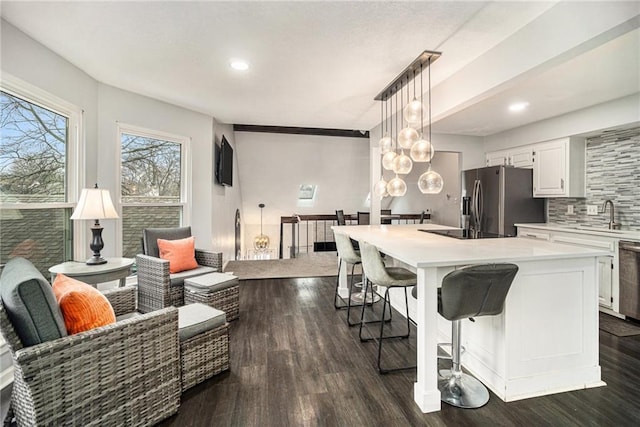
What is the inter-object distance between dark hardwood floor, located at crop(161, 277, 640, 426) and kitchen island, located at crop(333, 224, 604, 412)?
105 millimetres

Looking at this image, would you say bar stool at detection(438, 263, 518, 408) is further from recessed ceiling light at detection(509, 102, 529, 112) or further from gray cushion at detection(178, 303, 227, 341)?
recessed ceiling light at detection(509, 102, 529, 112)

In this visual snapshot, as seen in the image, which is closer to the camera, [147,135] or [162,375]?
[162,375]

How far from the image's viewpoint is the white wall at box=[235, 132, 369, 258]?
267 inches

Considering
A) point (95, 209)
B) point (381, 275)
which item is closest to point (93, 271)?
point (95, 209)

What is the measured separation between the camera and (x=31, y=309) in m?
1.35

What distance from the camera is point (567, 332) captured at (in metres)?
2.05

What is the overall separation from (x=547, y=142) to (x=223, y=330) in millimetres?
4759

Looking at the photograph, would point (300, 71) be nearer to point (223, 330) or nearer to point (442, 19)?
point (442, 19)

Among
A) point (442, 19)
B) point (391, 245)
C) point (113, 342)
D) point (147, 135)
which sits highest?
point (442, 19)

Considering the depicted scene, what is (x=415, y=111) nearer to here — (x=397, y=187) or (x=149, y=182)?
(x=397, y=187)

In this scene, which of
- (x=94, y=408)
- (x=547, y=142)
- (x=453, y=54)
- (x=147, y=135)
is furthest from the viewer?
(x=547, y=142)

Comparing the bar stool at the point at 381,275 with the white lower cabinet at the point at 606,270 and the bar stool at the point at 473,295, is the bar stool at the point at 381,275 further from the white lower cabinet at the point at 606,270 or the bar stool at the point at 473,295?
the white lower cabinet at the point at 606,270

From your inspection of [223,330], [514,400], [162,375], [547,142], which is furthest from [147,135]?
[547,142]

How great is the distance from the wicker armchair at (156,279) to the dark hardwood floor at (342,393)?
0.73 meters
